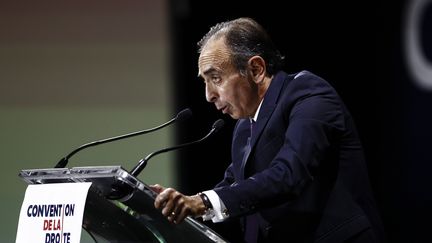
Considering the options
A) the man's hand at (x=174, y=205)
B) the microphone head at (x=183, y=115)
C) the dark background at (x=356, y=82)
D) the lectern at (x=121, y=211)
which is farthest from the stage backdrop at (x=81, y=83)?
the man's hand at (x=174, y=205)

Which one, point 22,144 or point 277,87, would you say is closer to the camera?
point 277,87

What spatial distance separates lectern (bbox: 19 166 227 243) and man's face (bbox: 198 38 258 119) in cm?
59

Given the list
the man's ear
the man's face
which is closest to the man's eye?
the man's face

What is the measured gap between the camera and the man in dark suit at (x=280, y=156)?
231 cm

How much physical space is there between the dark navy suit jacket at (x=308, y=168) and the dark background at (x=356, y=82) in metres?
2.02

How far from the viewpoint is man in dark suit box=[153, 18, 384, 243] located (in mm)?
2314

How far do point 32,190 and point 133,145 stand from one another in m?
2.16

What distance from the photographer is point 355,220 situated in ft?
8.20

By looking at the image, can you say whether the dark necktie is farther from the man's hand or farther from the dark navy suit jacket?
the man's hand

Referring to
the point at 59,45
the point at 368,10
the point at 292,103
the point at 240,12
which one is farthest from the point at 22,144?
the point at 292,103

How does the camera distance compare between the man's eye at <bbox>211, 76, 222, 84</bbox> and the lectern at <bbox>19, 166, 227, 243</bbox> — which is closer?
the lectern at <bbox>19, 166, 227, 243</bbox>

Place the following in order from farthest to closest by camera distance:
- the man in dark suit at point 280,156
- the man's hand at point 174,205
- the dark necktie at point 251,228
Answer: the dark necktie at point 251,228, the man in dark suit at point 280,156, the man's hand at point 174,205

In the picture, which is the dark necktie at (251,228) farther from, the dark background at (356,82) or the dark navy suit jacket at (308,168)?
the dark background at (356,82)

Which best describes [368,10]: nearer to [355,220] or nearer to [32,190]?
[355,220]
